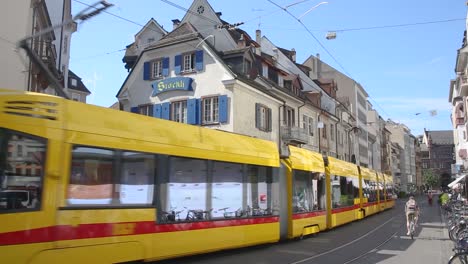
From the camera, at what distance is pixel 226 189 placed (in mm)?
12219

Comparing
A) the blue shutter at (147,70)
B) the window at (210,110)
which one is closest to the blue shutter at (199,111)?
the window at (210,110)

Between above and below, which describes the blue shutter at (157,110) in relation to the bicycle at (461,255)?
above

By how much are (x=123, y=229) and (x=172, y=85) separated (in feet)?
82.1

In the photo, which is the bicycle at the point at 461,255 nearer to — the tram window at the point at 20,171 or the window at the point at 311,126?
the tram window at the point at 20,171

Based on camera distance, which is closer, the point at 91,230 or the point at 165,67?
the point at 91,230

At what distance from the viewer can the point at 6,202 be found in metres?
7.11

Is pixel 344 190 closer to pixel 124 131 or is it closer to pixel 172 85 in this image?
pixel 172 85

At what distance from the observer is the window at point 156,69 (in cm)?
3484

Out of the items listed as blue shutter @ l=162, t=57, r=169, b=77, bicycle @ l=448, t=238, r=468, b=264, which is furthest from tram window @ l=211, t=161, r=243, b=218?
blue shutter @ l=162, t=57, r=169, b=77

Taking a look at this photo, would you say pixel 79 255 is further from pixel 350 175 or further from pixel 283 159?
pixel 350 175

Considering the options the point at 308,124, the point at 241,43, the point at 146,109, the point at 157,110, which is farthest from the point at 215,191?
the point at 308,124

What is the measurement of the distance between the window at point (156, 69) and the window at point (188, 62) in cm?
211

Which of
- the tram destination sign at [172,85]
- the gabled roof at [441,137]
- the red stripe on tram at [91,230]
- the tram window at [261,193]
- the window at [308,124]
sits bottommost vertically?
the red stripe on tram at [91,230]

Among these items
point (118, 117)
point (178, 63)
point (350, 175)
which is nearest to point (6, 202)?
point (118, 117)
